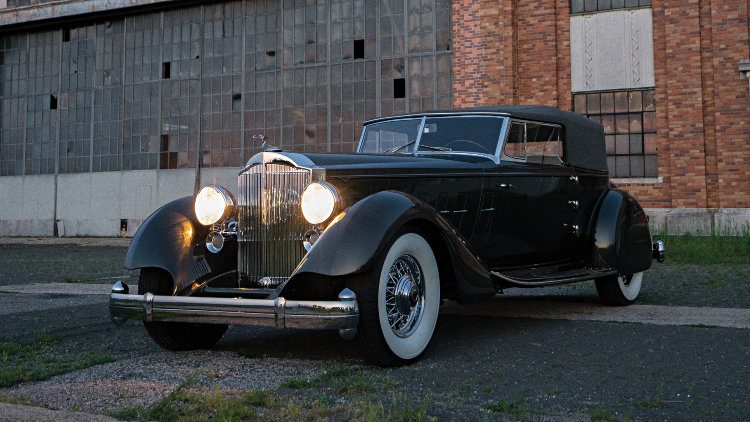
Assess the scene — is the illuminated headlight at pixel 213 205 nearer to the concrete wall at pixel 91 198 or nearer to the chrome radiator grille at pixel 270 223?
the chrome radiator grille at pixel 270 223

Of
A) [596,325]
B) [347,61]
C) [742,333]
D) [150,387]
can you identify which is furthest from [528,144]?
[347,61]

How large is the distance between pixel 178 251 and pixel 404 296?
1526mm

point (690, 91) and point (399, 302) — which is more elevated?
point (690, 91)

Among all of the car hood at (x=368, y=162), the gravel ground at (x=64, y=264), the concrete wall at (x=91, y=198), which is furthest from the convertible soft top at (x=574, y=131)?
the concrete wall at (x=91, y=198)

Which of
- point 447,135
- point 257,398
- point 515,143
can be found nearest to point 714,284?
point 515,143

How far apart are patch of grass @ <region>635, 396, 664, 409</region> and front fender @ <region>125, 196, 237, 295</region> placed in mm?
2708

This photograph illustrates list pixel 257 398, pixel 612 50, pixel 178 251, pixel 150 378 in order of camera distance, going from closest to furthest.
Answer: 1. pixel 257 398
2. pixel 150 378
3. pixel 178 251
4. pixel 612 50

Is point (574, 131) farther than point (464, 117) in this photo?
Yes

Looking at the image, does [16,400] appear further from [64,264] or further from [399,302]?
[64,264]

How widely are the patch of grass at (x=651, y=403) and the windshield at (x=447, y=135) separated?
2756mm

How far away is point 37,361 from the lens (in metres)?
4.30

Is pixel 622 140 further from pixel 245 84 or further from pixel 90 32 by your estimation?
pixel 90 32

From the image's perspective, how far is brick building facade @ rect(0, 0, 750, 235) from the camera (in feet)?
54.6

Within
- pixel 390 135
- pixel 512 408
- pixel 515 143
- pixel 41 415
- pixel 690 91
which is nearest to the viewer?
pixel 41 415
